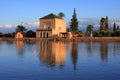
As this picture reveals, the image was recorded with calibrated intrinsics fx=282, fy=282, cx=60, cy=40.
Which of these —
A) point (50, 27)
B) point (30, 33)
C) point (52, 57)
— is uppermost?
point (50, 27)

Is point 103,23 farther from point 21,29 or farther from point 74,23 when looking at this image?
point 21,29

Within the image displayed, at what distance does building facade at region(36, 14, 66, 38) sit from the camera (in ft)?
207

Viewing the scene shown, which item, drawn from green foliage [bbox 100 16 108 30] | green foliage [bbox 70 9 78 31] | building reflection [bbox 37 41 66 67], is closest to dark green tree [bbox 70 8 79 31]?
green foliage [bbox 70 9 78 31]

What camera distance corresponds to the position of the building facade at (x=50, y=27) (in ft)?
207

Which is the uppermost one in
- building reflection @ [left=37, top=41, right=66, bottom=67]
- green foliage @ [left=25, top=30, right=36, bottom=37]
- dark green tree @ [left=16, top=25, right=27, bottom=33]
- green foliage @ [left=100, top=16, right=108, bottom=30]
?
green foliage @ [left=100, top=16, right=108, bottom=30]

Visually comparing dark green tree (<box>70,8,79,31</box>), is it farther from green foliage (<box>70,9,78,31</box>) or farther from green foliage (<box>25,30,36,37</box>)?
green foliage (<box>25,30,36,37</box>)

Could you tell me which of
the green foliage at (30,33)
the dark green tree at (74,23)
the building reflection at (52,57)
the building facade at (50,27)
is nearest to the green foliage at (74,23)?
the dark green tree at (74,23)

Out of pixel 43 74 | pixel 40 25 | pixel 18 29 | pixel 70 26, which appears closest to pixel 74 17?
pixel 70 26

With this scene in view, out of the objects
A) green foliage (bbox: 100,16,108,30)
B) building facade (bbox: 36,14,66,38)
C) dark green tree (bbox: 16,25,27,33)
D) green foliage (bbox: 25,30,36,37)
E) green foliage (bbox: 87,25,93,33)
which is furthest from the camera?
green foliage (bbox: 100,16,108,30)

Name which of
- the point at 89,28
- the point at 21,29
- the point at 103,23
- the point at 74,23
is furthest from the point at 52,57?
the point at 103,23

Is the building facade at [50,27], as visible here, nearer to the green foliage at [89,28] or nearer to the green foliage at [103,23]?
the green foliage at [89,28]

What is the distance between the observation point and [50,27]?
2552 inches

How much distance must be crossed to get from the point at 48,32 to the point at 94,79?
5286 centimetres

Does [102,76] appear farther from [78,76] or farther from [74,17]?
[74,17]
